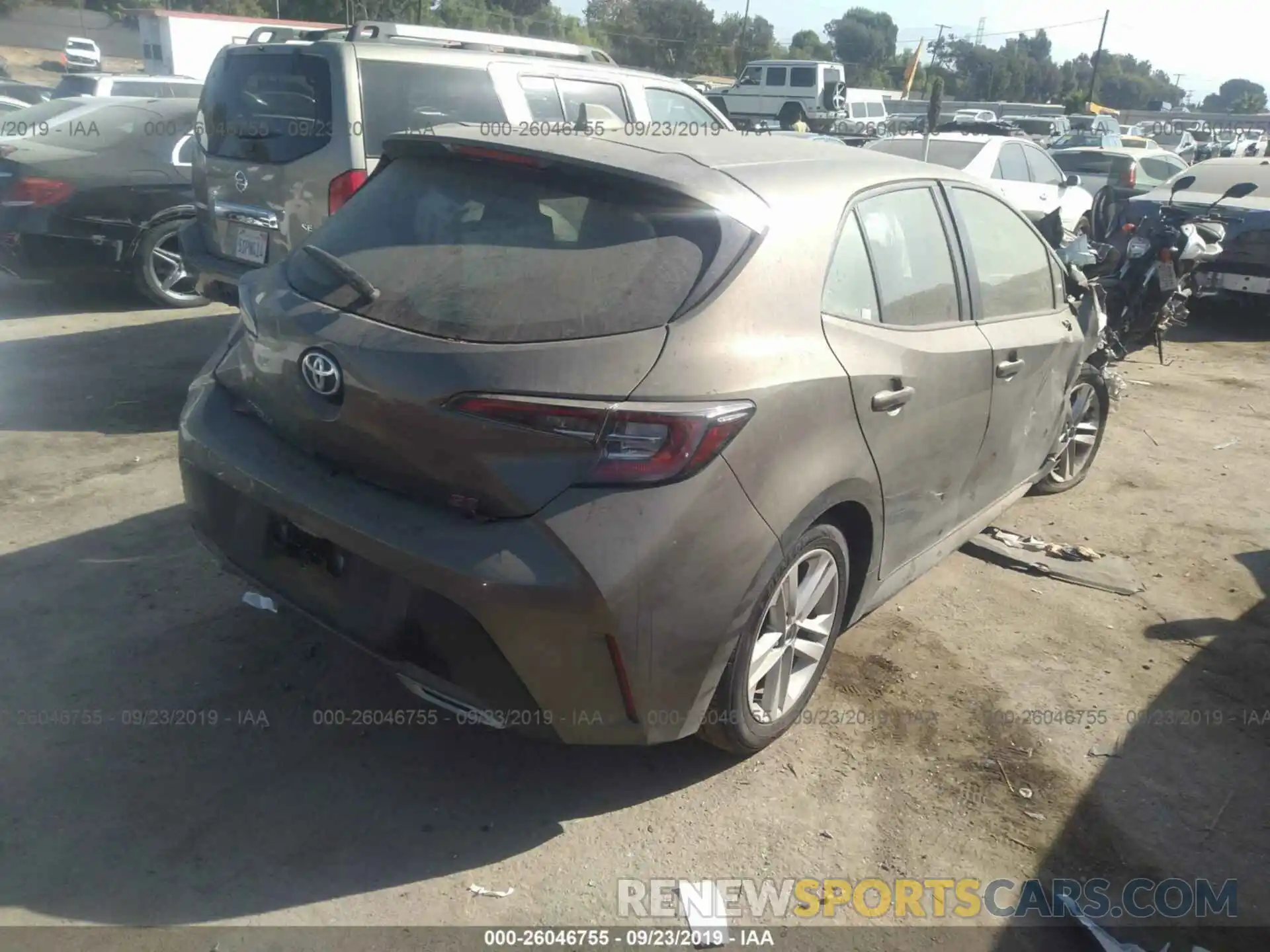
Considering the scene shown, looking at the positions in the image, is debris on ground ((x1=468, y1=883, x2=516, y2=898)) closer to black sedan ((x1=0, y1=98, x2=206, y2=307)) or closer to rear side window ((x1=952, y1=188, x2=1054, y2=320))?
rear side window ((x1=952, y1=188, x2=1054, y2=320))

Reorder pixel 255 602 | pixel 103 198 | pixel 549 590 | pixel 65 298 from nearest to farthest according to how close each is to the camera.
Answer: pixel 549 590 < pixel 255 602 < pixel 103 198 < pixel 65 298

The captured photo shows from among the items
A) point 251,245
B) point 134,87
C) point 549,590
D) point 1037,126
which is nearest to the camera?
point 549,590

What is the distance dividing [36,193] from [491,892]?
740cm

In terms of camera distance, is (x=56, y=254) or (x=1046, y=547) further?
(x=56, y=254)

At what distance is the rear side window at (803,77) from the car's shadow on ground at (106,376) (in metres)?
28.2

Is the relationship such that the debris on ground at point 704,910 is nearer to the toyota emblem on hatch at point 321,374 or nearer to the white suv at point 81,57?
the toyota emblem on hatch at point 321,374

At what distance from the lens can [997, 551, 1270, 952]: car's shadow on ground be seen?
9.20 ft

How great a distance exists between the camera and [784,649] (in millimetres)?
3201

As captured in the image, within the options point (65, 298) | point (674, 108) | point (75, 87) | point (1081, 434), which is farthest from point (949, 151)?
point (75, 87)

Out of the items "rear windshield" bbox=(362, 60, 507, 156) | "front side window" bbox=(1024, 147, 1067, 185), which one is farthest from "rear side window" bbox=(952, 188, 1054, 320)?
"front side window" bbox=(1024, 147, 1067, 185)

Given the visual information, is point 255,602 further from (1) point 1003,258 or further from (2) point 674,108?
(2) point 674,108

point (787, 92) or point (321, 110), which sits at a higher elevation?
point (787, 92)

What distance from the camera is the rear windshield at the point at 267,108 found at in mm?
5852

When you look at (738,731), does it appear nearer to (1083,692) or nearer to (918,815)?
(918,815)
